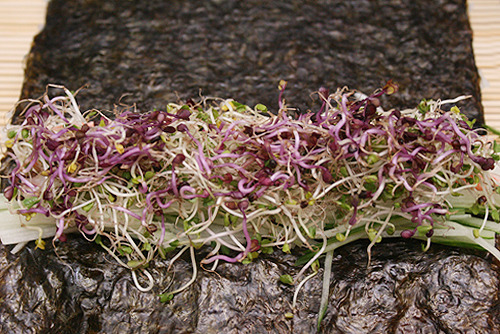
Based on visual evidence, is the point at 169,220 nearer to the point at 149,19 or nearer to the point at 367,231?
the point at 367,231

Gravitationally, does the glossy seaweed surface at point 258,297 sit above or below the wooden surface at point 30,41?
below

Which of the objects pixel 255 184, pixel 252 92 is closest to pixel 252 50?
pixel 252 92

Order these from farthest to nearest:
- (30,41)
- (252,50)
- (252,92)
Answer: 1. (30,41)
2. (252,50)
3. (252,92)

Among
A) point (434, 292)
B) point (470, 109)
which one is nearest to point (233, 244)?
point (434, 292)

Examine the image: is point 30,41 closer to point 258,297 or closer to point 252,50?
point 252,50

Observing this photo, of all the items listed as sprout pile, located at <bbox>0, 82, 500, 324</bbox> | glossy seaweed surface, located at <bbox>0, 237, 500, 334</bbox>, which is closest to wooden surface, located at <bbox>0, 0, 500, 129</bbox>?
sprout pile, located at <bbox>0, 82, 500, 324</bbox>

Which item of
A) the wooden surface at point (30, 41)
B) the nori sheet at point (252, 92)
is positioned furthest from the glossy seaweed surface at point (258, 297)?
the wooden surface at point (30, 41)

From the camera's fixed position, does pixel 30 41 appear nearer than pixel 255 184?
No

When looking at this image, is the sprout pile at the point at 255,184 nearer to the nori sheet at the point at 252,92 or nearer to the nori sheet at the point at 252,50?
the nori sheet at the point at 252,92
